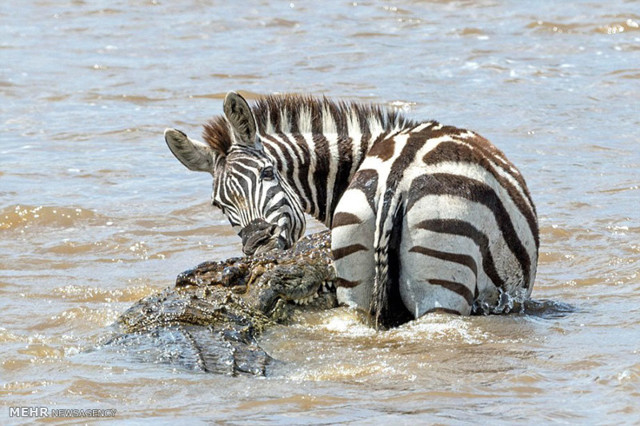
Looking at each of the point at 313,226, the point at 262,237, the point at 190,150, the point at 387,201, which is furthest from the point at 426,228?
the point at 313,226

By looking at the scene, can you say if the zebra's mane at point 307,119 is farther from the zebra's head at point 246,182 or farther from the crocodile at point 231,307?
the crocodile at point 231,307

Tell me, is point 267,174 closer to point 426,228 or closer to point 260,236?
point 260,236

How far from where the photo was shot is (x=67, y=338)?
721 centimetres

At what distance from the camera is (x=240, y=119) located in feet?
23.5

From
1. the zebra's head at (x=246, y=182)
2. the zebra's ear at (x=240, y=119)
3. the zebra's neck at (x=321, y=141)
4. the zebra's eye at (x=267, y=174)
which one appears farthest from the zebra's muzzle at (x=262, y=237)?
the zebra's ear at (x=240, y=119)

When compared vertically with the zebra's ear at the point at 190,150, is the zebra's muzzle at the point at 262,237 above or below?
below

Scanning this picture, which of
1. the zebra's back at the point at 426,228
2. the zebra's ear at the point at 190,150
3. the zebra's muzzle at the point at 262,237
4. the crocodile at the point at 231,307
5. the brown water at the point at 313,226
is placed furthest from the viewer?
the zebra's ear at the point at 190,150

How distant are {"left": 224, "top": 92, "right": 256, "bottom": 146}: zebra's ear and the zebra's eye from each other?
0.76ft

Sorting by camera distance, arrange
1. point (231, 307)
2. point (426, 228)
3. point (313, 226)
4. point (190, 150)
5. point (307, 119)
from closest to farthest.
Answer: point (426, 228) < point (231, 307) < point (190, 150) < point (307, 119) < point (313, 226)

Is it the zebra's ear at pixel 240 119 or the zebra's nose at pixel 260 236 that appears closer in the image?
the zebra's nose at pixel 260 236

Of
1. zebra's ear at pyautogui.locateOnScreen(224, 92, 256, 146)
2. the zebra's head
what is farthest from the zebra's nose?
zebra's ear at pyautogui.locateOnScreen(224, 92, 256, 146)

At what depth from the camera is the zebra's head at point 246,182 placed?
6979 millimetres

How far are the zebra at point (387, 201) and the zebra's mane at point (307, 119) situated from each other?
0.01m

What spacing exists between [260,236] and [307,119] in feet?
3.15
